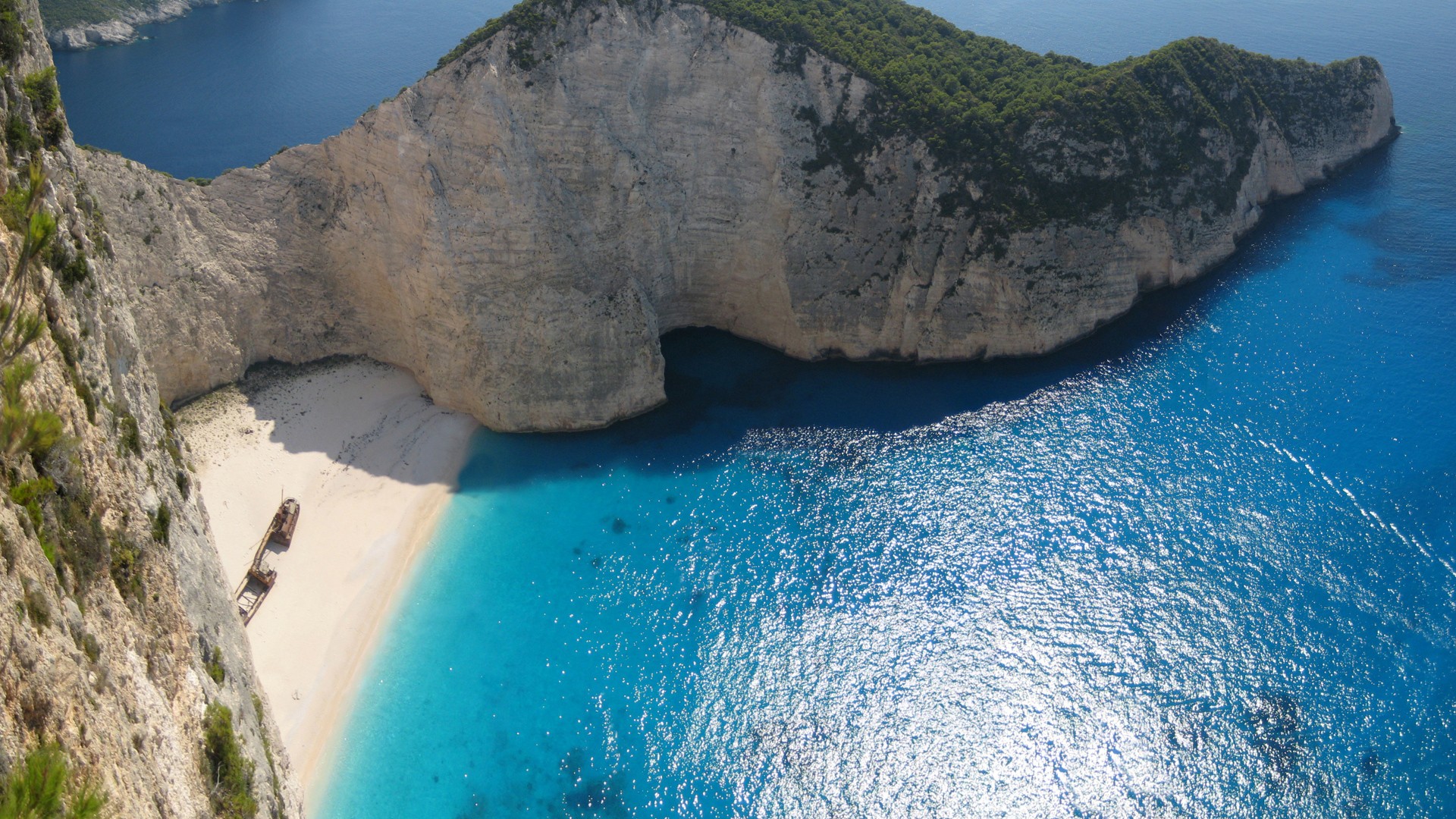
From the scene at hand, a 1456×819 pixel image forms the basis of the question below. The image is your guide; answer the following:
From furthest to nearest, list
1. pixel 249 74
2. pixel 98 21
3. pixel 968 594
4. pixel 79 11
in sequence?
pixel 98 21 < pixel 79 11 < pixel 249 74 < pixel 968 594

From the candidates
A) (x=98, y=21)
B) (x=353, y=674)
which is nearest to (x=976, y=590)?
(x=353, y=674)

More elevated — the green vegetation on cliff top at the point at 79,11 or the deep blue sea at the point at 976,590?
the green vegetation on cliff top at the point at 79,11

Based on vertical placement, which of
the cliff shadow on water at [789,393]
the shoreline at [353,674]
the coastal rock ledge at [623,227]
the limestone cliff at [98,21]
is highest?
the limestone cliff at [98,21]

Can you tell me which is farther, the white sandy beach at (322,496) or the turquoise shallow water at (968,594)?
the white sandy beach at (322,496)

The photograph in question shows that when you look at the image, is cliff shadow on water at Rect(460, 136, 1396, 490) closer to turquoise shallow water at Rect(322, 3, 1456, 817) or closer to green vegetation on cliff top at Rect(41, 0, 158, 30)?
turquoise shallow water at Rect(322, 3, 1456, 817)

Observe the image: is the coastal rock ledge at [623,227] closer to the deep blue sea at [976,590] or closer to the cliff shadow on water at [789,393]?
the cliff shadow on water at [789,393]

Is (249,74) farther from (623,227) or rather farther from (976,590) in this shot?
(976,590)

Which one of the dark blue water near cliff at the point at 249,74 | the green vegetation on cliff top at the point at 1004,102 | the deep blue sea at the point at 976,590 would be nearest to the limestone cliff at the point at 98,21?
the dark blue water near cliff at the point at 249,74

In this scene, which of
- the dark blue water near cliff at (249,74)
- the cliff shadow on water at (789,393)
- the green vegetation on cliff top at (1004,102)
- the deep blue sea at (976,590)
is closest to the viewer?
the deep blue sea at (976,590)
